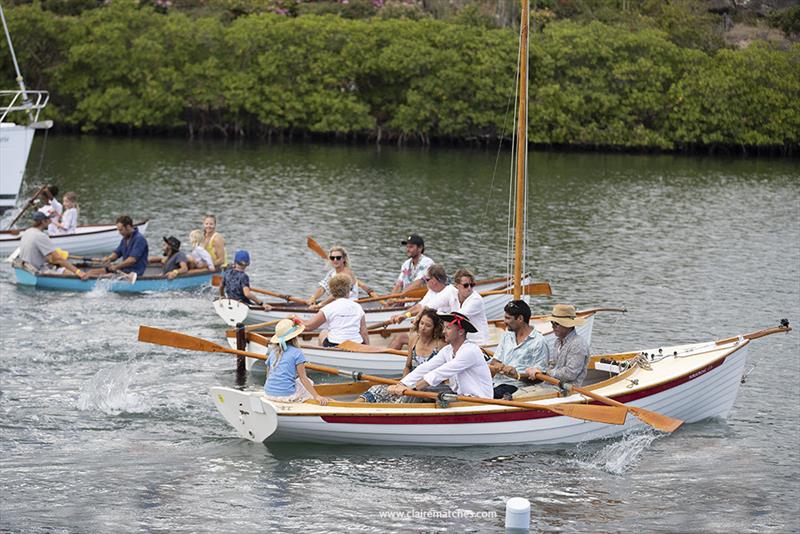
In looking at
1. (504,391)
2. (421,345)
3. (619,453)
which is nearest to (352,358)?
(421,345)

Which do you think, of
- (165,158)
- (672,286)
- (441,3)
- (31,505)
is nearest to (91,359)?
(31,505)

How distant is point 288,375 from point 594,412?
4.18 m

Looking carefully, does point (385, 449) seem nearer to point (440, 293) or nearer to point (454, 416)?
point (454, 416)

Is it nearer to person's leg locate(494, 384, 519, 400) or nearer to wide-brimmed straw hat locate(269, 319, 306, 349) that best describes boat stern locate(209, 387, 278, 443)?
wide-brimmed straw hat locate(269, 319, 306, 349)

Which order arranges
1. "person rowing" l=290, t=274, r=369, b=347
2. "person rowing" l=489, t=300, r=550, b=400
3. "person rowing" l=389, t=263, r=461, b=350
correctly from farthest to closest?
"person rowing" l=290, t=274, r=369, b=347 → "person rowing" l=389, t=263, r=461, b=350 → "person rowing" l=489, t=300, r=550, b=400

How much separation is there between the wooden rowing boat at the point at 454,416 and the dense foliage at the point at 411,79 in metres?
49.1

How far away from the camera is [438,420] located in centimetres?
1598

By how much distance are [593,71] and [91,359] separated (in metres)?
50.2

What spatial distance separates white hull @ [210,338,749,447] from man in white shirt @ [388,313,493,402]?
0.89ft

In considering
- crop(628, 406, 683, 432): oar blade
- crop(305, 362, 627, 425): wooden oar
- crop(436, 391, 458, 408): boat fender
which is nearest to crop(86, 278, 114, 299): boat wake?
crop(305, 362, 627, 425): wooden oar

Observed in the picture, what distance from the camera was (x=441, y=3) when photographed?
74.1m

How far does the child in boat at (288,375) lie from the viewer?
52.1 ft

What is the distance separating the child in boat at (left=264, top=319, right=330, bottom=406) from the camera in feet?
52.1

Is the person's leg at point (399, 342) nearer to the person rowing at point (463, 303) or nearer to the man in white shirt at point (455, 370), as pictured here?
the person rowing at point (463, 303)
